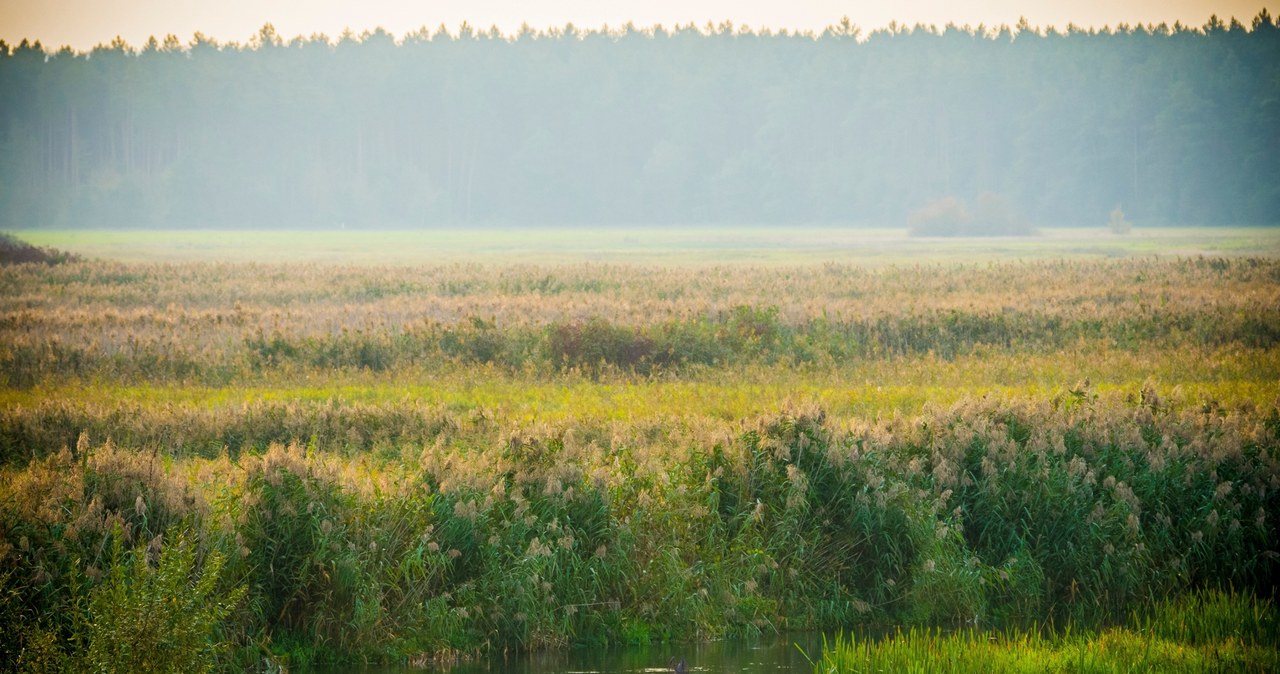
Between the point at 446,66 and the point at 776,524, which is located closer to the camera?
the point at 776,524

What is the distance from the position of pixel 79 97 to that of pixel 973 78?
10491cm

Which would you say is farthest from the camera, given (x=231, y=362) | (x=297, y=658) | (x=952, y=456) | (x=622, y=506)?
(x=231, y=362)

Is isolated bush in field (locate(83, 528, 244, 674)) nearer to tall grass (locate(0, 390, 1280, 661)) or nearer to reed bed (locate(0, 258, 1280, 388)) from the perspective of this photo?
tall grass (locate(0, 390, 1280, 661))

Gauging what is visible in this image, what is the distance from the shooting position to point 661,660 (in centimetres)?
1281

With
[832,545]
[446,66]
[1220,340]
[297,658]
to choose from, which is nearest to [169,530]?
[297,658]

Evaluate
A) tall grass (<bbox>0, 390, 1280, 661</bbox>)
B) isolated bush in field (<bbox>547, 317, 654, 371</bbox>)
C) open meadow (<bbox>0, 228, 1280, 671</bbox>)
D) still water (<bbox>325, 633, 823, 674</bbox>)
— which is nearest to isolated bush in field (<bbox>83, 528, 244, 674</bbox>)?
open meadow (<bbox>0, 228, 1280, 671</bbox>)

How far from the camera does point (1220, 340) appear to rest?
28875mm

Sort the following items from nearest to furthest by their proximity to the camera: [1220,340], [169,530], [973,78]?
1. [169,530]
2. [1220,340]
3. [973,78]

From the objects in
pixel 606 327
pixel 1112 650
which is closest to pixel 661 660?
pixel 1112 650

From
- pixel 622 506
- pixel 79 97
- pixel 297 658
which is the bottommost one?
pixel 297 658

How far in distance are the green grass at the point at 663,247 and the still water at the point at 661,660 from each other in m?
56.6

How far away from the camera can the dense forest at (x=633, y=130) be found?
464ft

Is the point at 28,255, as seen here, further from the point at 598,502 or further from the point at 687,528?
the point at 687,528

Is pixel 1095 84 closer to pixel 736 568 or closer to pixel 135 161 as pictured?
pixel 135 161
